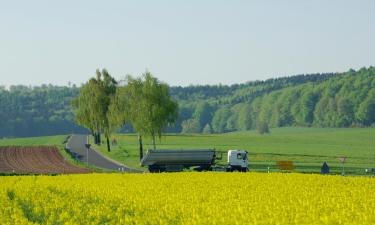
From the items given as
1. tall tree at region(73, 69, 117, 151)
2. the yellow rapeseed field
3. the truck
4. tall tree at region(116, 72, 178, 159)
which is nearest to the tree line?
tall tree at region(116, 72, 178, 159)

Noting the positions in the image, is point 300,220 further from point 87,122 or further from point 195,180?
point 87,122

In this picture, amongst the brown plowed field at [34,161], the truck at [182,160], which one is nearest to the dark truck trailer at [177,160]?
the truck at [182,160]

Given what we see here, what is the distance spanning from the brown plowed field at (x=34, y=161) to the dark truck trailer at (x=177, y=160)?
6.85 m

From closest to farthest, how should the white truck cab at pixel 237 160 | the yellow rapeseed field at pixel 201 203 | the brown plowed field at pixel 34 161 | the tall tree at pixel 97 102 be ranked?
the yellow rapeseed field at pixel 201 203 < the white truck cab at pixel 237 160 < the brown plowed field at pixel 34 161 < the tall tree at pixel 97 102

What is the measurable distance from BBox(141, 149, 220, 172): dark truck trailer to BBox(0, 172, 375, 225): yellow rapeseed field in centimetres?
2860

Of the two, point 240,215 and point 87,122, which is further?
point 87,122

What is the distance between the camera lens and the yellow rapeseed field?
2173 centimetres

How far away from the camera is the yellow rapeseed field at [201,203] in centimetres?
2173

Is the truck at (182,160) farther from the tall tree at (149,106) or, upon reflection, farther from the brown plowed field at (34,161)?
the tall tree at (149,106)

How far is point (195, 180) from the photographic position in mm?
41781

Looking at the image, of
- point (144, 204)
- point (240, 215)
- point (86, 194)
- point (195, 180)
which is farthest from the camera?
point (195, 180)

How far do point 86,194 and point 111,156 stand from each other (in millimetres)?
66518

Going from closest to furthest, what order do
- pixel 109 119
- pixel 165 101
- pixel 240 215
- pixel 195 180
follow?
pixel 240 215
pixel 195 180
pixel 165 101
pixel 109 119

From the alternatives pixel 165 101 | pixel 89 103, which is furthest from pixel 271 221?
pixel 89 103
